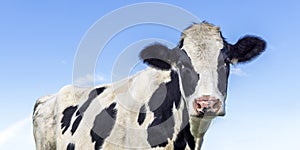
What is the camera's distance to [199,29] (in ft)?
21.4

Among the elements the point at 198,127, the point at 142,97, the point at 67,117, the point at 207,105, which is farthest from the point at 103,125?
the point at 207,105

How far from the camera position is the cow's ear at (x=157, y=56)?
6633 mm

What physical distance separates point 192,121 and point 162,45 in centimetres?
118

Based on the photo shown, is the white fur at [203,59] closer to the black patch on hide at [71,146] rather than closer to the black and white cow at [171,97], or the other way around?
the black and white cow at [171,97]

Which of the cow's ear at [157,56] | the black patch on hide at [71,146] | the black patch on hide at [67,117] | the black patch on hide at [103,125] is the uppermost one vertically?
the cow's ear at [157,56]

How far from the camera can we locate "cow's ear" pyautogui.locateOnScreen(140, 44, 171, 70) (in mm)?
6633

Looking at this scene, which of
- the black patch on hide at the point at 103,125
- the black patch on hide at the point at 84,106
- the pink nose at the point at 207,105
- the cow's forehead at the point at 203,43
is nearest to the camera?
the pink nose at the point at 207,105

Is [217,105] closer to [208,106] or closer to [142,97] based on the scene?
[208,106]

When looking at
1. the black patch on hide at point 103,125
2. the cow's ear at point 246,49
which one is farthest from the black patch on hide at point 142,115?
the cow's ear at point 246,49

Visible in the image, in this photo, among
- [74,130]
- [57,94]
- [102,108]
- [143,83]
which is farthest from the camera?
[57,94]

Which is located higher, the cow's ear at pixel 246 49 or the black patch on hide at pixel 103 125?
the cow's ear at pixel 246 49

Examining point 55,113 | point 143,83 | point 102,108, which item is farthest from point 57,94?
point 143,83

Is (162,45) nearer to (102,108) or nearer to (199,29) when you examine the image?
(199,29)

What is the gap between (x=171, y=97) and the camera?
652cm
